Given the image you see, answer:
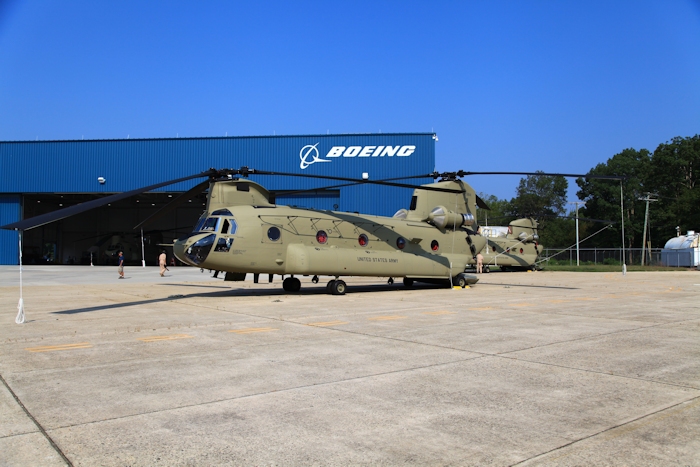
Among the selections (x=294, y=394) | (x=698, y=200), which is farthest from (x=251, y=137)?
(x=698, y=200)

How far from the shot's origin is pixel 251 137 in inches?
1764

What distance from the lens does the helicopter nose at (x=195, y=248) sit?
1440 cm

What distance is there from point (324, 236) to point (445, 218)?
5465 millimetres

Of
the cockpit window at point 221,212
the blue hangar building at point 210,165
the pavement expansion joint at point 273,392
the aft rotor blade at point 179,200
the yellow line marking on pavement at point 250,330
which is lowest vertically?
the pavement expansion joint at point 273,392

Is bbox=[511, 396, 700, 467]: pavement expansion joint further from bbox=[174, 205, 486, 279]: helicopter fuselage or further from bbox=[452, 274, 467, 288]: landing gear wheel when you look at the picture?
bbox=[452, 274, 467, 288]: landing gear wheel

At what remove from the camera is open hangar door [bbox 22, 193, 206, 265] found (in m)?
54.7

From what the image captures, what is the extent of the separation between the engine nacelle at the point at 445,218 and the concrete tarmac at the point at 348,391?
31.8 feet

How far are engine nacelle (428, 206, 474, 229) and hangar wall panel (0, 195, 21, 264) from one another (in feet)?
139

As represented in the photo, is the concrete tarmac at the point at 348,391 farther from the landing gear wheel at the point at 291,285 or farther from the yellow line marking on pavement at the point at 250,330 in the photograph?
the landing gear wheel at the point at 291,285

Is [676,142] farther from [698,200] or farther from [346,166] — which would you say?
[346,166]

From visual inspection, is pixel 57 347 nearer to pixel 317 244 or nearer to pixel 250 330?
pixel 250 330

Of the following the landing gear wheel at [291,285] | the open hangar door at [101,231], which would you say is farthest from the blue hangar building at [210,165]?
the landing gear wheel at [291,285]

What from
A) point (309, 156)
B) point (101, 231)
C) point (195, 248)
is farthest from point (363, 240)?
point (101, 231)

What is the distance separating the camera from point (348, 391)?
5.33 metres
